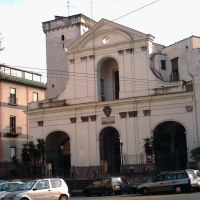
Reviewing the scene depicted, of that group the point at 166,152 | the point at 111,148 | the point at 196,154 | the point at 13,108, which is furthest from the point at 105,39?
the point at 196,154

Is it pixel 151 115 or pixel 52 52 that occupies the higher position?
pixel 52 52

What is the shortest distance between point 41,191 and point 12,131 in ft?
97.7

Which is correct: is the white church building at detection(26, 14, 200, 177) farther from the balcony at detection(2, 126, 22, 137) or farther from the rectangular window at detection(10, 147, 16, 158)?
the rectangular window at detection(10, 147, 16, 158)

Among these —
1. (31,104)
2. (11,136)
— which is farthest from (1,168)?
(31,104)

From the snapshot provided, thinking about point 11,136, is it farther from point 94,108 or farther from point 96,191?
point 96,191

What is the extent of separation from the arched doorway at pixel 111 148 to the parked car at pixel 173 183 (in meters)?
15.0

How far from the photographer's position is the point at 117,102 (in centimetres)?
4438

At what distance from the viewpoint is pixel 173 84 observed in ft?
140

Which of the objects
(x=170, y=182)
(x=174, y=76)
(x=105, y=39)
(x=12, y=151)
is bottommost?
(x=170, y=182)

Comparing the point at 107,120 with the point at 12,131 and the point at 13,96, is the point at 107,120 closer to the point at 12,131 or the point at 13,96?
the point at 12,131

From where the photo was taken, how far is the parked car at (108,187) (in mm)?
32906

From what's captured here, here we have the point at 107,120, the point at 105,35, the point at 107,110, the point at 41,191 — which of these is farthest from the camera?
the point at 105,35

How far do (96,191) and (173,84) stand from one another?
13.9 meters

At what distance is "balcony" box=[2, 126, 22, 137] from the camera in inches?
2060
